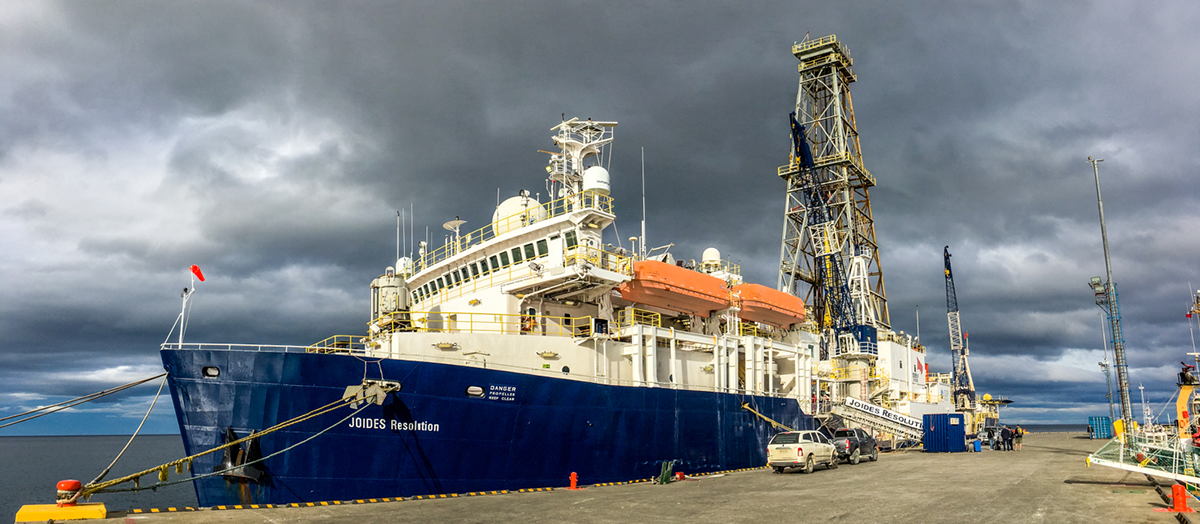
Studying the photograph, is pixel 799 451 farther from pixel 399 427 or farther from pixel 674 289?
pixel 399 427

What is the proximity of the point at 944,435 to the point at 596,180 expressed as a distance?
2525 centimetres

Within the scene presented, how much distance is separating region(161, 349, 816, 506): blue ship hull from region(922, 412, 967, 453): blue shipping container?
2342 centimetres

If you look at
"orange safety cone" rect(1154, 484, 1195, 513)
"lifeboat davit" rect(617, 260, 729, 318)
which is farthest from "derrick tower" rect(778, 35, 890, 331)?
"orange safety cone" rect(1154, 484, 1195, 513)

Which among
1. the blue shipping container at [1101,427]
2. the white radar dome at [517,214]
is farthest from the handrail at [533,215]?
the blue shipping container at [1101,427]

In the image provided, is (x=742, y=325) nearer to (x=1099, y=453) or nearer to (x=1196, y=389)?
(x=1099, y=453)

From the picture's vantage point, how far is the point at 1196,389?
3014 centimetres

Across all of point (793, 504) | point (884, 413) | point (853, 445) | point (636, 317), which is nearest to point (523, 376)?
point (793, 504)

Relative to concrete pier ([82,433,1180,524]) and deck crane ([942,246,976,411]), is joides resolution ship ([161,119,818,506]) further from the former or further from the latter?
deck crane ([942,246,976,411])

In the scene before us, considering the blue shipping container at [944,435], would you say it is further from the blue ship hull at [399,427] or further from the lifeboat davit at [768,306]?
the blue ship hull at [399,427]

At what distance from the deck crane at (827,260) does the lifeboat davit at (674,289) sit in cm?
2105

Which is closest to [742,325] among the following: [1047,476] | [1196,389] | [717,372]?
[717,372]

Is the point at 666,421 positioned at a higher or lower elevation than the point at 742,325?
lower

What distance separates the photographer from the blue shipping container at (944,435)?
124ft

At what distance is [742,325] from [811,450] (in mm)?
7502
